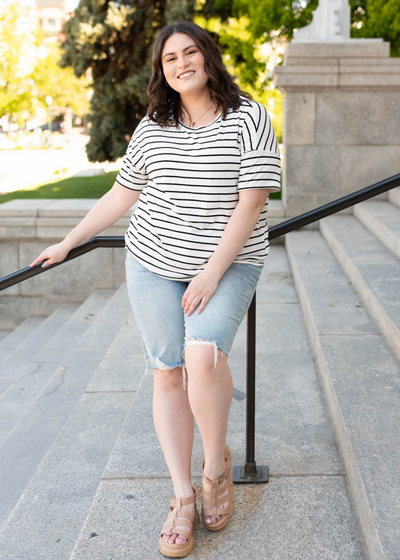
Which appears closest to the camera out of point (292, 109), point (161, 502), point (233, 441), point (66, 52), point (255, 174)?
point (255, 174)

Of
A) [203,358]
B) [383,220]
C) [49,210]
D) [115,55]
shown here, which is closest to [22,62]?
[115,55]

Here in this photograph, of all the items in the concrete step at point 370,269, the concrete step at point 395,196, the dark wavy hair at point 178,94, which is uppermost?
the dark wavy hair at point 178,94

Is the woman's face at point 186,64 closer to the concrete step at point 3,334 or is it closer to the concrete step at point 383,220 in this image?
the concrete step at point 383,220

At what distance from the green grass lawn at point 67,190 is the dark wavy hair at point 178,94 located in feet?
29.7

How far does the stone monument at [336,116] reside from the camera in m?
6.64

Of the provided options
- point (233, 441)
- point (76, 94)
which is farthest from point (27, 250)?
point (76, 94)

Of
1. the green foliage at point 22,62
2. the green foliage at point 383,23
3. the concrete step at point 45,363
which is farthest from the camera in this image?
the green foliage at point 22,62

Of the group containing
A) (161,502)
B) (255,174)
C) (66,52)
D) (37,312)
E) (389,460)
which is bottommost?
(37,312)

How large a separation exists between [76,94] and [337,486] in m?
57.5

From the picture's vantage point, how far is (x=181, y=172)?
1.98m

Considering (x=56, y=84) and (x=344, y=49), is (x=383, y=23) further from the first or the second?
(x=56, y=84)

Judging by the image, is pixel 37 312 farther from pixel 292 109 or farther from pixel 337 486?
pixel 337 486

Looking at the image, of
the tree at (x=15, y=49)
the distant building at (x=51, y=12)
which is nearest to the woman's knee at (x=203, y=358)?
the tree at (x=15, y=49)

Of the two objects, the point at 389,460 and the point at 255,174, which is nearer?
the point at 255,174
